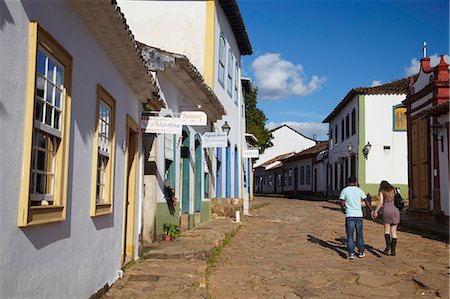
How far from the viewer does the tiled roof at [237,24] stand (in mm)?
17062

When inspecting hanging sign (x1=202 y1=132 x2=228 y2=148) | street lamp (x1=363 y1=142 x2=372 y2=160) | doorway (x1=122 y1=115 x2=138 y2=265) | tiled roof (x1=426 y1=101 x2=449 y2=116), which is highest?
tiled roof (x1=426 y1=101 x2=449 y2=116)

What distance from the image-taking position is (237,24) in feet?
62.3

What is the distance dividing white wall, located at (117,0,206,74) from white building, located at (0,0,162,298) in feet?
27.9

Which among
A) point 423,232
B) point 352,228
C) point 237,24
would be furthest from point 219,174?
point 352,228

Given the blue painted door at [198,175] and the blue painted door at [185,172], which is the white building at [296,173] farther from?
the blue painted door at [185,172]

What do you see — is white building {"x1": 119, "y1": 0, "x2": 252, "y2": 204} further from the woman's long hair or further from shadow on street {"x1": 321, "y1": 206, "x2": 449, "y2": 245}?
the woman's long hair

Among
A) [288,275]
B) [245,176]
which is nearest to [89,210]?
[288,275]

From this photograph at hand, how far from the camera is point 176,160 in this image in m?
11.3

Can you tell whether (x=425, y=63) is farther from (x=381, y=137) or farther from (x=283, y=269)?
(x=381, y=137)

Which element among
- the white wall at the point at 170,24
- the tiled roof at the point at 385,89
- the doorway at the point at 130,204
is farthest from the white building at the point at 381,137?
the doorway at the point at 130,204

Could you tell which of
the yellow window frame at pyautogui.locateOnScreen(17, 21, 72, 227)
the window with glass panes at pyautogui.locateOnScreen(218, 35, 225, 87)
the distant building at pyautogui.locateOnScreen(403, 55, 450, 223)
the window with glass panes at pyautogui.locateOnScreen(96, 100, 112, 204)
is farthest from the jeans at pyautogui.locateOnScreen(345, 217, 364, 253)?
the window with glass panes at pyautogui.locateOnScreen(218, 35, 225, 87)

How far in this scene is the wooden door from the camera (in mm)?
16500

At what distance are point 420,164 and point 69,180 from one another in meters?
14.8

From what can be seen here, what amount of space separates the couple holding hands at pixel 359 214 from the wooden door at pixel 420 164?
7041mm
